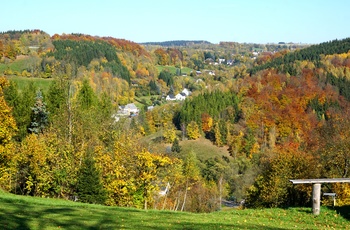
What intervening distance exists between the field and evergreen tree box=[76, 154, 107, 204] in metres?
13.6

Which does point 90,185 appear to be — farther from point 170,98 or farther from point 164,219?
point 170,98

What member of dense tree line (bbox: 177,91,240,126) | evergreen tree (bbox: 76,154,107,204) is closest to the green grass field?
dense tree line (bbox: 177,91,240,126)

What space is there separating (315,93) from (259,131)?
106ft

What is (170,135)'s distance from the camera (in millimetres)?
110125

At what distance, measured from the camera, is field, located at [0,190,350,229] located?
1428cm

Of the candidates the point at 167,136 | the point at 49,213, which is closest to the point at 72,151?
the point at 49,213

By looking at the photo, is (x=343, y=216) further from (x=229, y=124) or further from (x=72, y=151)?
Answer: (x=229, y=124)

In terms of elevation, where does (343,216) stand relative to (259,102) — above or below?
below

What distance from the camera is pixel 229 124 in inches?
4643

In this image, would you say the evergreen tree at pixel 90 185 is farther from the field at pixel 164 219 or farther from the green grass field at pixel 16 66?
the green grass field at pixel 16 66

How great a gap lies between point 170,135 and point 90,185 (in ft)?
258

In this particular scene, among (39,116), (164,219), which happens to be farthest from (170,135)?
(164,219)

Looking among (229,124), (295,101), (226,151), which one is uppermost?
(295,101)

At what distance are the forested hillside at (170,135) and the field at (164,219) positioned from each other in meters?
14.1
